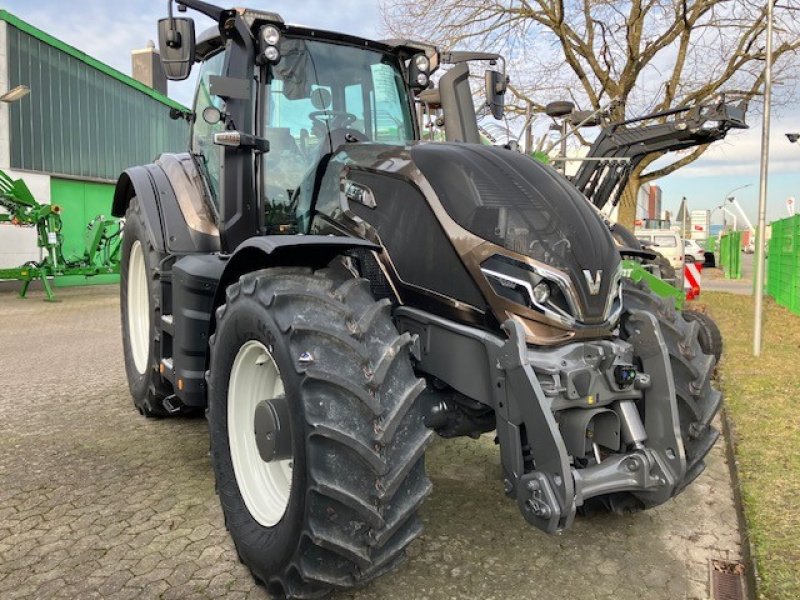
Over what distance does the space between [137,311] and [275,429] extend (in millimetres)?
3353

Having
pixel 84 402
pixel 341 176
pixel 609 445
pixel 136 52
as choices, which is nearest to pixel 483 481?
pixel 609 445

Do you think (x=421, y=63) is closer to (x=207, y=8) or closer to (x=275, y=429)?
(x=207, y=8)

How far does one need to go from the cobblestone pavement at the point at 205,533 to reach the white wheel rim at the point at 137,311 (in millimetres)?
600

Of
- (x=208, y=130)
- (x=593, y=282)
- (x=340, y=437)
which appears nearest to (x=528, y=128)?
(x=208, y=130)

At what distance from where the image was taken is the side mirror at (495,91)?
3971 millimetres

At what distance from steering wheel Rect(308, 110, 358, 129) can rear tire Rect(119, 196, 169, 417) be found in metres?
1.35

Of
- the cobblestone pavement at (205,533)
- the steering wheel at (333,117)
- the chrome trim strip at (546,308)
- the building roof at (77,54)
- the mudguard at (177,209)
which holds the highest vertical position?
the building roof at (77,54)

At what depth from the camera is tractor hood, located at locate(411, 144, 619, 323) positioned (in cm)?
263

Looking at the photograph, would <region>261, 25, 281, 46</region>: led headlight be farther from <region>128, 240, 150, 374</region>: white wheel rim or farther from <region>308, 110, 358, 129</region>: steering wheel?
<region>128, 240, 150, 374</region>: white wheel rim

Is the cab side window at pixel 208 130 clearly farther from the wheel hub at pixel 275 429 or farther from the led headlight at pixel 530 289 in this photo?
Result: the led headlight at pixel 530 289

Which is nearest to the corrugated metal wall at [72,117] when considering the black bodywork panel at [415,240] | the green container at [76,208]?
the green container at [76,208]

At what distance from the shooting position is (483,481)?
3.88 metres

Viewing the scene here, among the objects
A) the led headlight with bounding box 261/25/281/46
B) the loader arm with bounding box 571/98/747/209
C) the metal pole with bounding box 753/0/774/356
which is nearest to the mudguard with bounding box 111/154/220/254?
the led headlight with bounding box 261/25/281/46

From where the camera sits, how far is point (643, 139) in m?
10.2
